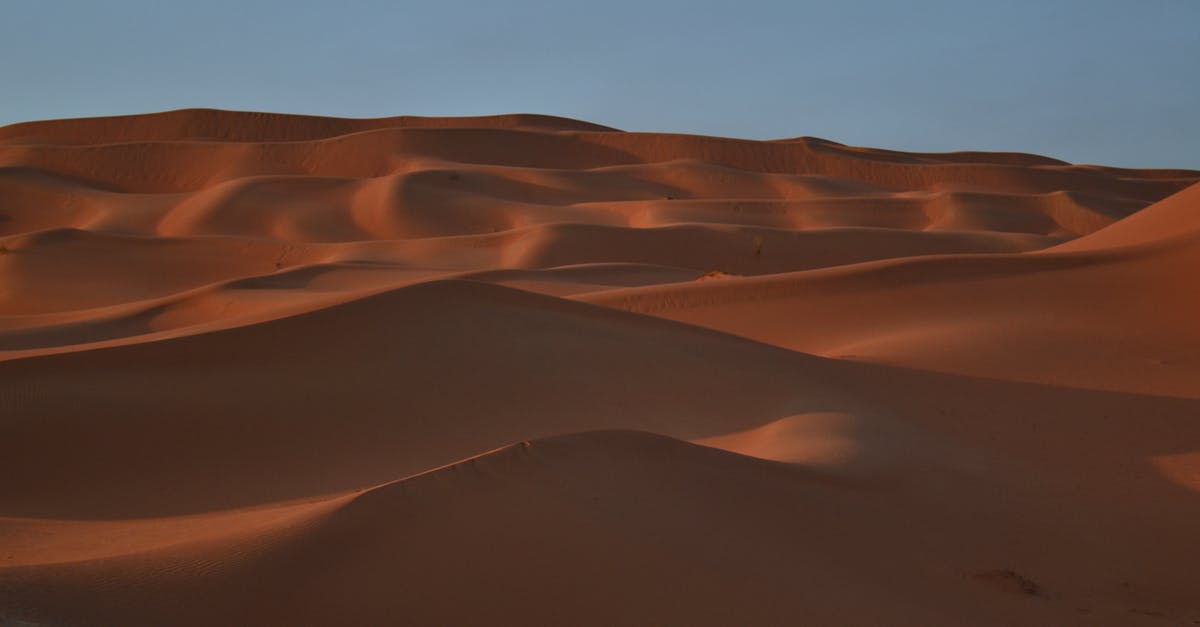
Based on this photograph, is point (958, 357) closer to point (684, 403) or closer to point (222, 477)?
point (684, 403)

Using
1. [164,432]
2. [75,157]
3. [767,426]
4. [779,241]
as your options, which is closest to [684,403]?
[767,426]

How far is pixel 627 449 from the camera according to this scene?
5.25m

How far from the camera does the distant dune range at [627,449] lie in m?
4.11

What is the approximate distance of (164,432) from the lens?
275 inches

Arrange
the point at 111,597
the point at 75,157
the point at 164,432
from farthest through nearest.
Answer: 1. the point at 75,157
2. the point at 164,432
3. the point at 111,597

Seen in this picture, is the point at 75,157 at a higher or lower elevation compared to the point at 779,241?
higher


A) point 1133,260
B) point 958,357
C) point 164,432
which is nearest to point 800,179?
point 1133,260

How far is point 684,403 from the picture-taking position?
322 inches

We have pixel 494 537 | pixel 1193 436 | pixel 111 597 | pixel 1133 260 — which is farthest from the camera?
pixel 1133 260

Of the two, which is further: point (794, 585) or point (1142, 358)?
point (1142, 358)

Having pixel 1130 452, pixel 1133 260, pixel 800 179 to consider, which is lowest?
pixel 1130 452

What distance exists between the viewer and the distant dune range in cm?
411

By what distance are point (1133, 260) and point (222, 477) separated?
31.1 feet

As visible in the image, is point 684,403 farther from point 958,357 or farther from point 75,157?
point 75,157
